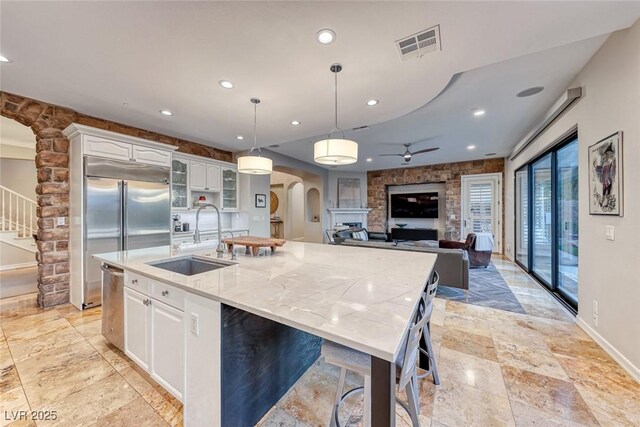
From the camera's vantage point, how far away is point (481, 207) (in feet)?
23.2

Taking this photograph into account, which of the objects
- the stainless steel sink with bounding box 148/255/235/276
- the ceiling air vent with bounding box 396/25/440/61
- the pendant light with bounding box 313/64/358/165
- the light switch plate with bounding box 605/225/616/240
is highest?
the ceiling air vent with bounding box 396/25/440/61

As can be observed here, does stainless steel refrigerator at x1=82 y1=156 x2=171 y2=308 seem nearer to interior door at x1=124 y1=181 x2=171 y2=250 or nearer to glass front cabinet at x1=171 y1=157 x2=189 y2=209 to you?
interior door at x1=124 y1=181 x2=171 y2=250

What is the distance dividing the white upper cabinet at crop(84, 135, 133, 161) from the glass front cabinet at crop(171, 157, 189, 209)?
90 centimetres

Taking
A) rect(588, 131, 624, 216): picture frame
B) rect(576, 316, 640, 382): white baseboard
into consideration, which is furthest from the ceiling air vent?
rect(576, 316, 640, 382): white baseboard

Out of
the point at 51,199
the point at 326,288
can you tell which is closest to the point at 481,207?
the point at 326,288

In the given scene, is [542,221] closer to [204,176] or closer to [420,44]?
[420,44]

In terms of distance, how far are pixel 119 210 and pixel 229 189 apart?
2174 millimetres

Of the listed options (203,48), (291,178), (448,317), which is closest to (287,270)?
(203,48)

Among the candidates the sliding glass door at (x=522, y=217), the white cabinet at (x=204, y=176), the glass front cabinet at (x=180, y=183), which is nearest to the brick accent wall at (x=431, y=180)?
the sliding glass door at (x=522, y=217)

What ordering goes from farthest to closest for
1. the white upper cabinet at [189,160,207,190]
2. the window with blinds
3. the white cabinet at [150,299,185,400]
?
1. the window with blinds
2. the white upper cabinet at [189,160,207,190]
3. the white cabinet at [150,299,185,400]

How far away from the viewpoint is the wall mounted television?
788 cm

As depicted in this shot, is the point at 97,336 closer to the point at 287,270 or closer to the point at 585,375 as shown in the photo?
the point at 287,270

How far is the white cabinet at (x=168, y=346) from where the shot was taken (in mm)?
1495

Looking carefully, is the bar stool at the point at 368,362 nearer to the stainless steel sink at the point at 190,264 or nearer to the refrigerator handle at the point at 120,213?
the stainless steel sink at the point at 190,264
